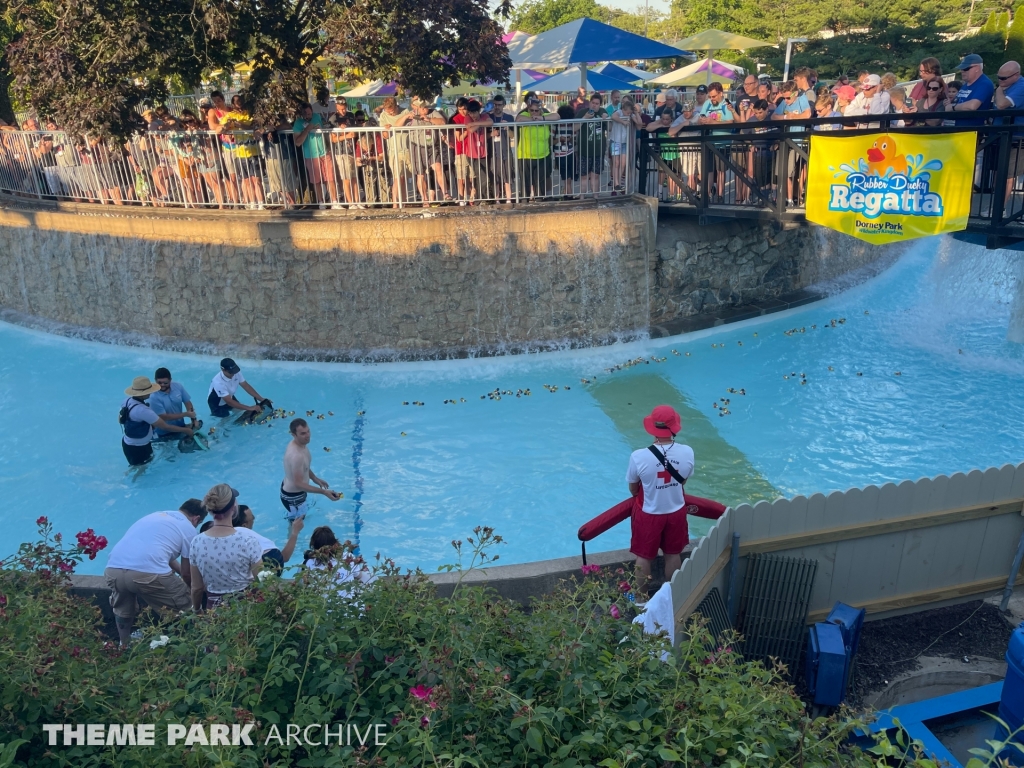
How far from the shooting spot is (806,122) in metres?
10.8

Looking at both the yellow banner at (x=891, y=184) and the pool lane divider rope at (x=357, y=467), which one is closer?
the pool lane divider rope at (x=357, y=467)

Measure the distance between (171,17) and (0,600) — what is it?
1050cm

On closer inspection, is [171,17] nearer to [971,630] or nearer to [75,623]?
[75,623]

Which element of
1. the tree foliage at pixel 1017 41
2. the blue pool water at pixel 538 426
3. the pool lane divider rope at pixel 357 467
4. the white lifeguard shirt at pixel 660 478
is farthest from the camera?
the tree foliage at pixel 1017 41

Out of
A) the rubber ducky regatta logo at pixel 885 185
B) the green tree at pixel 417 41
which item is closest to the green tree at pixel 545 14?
the green tree at pixel 417 41

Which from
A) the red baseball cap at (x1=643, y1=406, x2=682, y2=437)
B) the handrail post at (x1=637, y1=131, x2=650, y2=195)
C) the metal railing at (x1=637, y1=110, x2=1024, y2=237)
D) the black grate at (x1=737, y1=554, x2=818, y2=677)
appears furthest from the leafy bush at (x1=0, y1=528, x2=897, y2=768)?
the handrail post at (x1=637, y1=131, x2=650, y2=195)

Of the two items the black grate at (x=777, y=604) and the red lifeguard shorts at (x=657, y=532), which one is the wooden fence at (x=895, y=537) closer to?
the black grate at (x=777, y=604)

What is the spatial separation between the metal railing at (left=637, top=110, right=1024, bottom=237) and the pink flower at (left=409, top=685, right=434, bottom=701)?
9242mm

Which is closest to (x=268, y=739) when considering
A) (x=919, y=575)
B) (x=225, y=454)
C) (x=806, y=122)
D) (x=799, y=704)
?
(x=799, y=704)

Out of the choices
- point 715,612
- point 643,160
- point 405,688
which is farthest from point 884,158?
point 405,688

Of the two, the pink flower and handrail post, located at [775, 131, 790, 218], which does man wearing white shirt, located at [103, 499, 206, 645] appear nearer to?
the pink flower

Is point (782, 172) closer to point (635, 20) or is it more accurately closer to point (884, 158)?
point (884, 158)

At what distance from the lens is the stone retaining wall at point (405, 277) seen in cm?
1173

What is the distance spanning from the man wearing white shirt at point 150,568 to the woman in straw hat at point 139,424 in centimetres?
348
